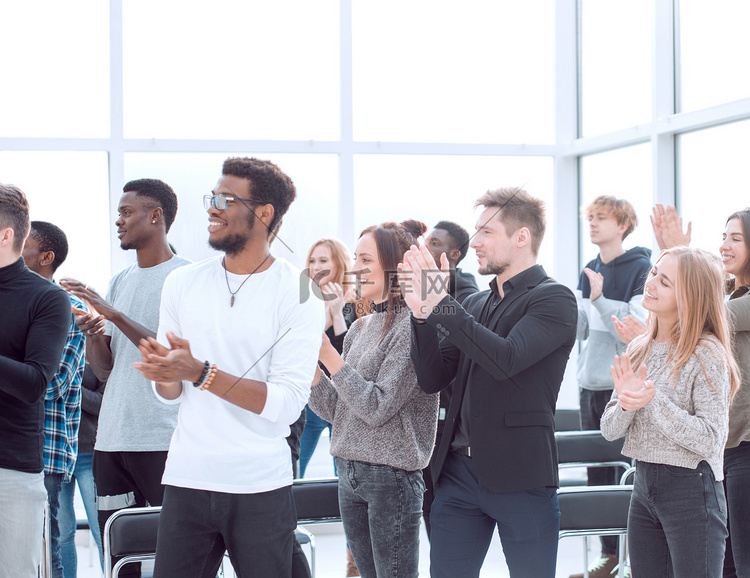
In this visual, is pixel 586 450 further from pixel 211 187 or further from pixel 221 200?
pixel 211 187

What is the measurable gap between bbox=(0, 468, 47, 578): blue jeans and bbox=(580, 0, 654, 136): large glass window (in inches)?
171

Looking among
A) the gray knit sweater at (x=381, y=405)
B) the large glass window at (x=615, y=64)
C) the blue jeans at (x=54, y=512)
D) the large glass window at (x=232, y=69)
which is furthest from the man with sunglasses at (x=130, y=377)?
the large glass window at (x=615, y=64)

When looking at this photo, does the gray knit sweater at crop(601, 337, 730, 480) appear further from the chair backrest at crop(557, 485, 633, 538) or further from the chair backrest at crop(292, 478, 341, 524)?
the chair backrest at crop(292, 478, 341, 524)

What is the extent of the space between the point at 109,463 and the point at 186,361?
1.18 meters

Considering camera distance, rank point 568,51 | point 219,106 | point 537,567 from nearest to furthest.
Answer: point 537,567 < point 219,106 < point 568,51

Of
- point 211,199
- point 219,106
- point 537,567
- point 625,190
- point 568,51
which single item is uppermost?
point 568,51

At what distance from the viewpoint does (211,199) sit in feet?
6.16

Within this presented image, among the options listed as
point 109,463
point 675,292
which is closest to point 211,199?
point 109,463

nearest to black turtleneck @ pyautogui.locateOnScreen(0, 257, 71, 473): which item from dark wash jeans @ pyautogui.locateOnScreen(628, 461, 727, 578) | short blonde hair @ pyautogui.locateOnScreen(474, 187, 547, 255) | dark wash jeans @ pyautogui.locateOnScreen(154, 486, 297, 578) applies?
dark wash jeans @ pyautogui.locateOnScreen(154, 486, 297, 578)

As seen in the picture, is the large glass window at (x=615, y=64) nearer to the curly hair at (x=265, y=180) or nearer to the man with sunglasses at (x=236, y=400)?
the curly hair at (x=265, y=180)

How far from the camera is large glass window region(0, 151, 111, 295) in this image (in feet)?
16.1

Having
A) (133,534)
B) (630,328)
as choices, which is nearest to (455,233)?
(630,328)

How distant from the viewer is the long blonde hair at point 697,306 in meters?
2.23

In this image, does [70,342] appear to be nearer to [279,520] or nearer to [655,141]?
[279,520]
